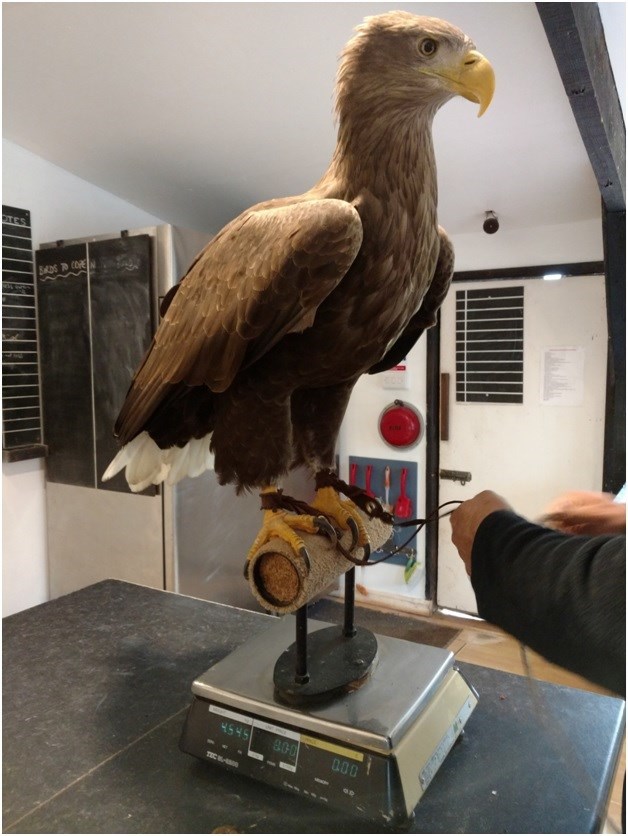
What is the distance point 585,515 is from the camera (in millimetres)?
755

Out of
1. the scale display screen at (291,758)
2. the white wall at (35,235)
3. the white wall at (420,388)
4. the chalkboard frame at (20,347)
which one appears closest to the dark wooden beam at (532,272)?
the white wall at (420,388)

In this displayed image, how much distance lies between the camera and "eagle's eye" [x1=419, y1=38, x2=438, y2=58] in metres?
0.82

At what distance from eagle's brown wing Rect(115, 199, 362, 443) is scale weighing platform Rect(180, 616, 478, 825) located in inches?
19.6

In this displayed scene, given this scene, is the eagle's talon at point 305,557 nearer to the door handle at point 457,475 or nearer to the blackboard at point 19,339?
the blackboard at point 19,339

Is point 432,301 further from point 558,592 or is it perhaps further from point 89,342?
point 89,342

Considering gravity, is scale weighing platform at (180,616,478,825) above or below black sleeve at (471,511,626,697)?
below

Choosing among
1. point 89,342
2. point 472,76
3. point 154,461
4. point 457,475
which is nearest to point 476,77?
point 472,76

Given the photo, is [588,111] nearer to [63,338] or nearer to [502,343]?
[502,343]

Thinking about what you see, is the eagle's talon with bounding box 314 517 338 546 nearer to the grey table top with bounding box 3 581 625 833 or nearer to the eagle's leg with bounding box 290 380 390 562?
the eagle's leg with bounding box 290 380 390 562

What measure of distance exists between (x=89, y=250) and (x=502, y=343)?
1762mm

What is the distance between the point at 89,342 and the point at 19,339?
0.33 meters

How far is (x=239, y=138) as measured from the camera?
184 centimetres

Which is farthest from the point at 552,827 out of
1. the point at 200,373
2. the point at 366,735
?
the point at 200,373

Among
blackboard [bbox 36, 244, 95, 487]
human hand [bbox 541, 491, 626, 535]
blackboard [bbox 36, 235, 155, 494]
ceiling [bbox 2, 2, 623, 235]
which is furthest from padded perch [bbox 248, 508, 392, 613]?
blackboard [bbox 36, 244, 95, 487]
